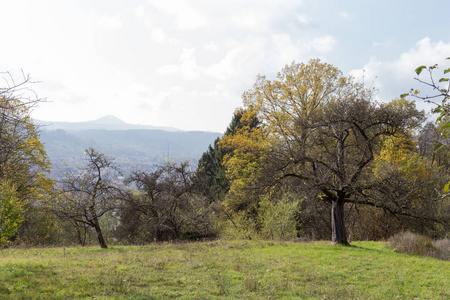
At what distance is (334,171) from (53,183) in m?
22.2

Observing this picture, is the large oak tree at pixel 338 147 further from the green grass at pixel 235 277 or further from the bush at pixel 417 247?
the green grass at pixel 235 277

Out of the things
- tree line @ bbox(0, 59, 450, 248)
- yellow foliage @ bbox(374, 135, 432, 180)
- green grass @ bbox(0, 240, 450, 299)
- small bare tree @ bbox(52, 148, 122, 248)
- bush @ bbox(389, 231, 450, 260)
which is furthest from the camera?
yellow foliage @ bbox(374, 135, 432, 180)

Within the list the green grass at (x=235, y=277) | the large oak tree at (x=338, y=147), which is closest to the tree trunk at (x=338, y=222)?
the large oak tree at (x=338, y=147)

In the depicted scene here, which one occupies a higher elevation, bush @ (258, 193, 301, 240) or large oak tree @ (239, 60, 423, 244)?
large oak tree @ (239, 60, 423, 244)

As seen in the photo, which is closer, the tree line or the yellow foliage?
the tree line

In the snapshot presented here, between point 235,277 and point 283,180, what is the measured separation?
9.27 meters

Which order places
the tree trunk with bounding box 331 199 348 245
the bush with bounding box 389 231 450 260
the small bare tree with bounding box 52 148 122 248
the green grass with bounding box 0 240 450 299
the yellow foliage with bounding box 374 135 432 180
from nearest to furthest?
1. the green grass with bounding box 0 240 450 299
2. the bush with bounding box 389 231 450 260
3. the tree trunk with bounding box 331 199 348 245
4. the small bare tree with bounding box 52 148 122 248
5. the yellow foliage with bounding box 374 135 432 180

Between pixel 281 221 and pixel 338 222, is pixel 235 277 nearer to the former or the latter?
pixel 338 222

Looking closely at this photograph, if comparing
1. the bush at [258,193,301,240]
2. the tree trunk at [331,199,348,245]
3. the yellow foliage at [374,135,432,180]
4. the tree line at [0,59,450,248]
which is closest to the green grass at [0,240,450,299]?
the tree trunk at [331,199,348,245]

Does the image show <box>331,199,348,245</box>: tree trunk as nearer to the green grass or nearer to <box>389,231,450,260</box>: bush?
<box>389,231,450,260</box>: bush

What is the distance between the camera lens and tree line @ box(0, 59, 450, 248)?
15500mm

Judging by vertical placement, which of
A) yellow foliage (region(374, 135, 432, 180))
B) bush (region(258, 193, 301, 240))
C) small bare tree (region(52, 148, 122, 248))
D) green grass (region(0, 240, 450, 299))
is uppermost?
yellow foliage (region(374, 135, 432, 180))

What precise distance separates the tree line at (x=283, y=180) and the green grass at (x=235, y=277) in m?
4.04

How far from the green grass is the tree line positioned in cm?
404
